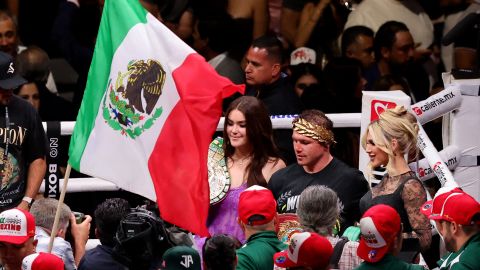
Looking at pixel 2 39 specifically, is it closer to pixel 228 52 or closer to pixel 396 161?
pixel 228 52

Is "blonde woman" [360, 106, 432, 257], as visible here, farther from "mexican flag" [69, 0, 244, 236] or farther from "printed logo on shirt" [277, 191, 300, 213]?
"mexican flag" [69, 0, 244, 236]

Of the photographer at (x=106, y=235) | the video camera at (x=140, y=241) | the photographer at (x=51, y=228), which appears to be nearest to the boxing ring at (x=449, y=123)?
the photographer at (x=51, y=228)

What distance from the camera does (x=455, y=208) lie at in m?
8.26

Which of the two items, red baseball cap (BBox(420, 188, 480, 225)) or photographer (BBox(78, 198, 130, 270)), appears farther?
photographer (BBox(78, 198, 130, 270))

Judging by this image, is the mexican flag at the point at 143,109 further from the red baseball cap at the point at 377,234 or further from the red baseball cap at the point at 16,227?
the red baseball cap at the point at 377,234

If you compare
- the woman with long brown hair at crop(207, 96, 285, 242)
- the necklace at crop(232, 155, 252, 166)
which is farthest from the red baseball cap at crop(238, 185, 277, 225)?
the necklace at crop(232, 155, 252, 166)

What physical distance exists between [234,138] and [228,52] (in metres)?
2.40

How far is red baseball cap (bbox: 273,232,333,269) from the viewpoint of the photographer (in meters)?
7.83

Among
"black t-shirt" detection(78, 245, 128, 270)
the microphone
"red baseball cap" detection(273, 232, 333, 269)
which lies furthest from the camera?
the microphone

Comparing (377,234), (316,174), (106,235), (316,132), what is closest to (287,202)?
(316,174)

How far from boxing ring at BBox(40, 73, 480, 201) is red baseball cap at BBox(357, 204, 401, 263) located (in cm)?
217

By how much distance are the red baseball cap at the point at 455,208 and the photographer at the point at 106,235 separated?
1720mm

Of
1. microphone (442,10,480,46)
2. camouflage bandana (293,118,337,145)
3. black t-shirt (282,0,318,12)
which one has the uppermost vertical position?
microphone (442,10,480,46)

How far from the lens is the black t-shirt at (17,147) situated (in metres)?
10.1
